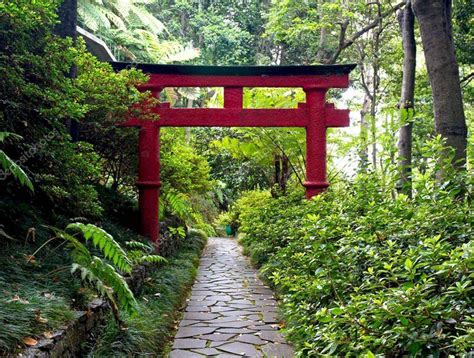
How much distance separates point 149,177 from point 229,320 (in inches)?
121

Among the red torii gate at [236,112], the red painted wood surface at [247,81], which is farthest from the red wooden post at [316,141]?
the red painted wood surface at [247,81]

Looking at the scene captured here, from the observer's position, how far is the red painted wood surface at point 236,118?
7211 mm

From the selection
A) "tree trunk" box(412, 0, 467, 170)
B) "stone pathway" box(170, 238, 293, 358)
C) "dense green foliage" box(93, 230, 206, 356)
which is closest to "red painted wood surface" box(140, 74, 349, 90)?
"tree trunk" box(412, 0, 467, 170)

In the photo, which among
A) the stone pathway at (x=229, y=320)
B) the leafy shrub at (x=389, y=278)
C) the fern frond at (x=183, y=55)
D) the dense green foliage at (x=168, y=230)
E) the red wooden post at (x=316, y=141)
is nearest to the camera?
the leafy shrub at (x=389, y=278)

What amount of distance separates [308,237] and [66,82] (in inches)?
111

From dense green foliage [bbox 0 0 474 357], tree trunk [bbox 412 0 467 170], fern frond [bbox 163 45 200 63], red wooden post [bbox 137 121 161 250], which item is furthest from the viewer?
fern frond [bbox 163 45 200 63]

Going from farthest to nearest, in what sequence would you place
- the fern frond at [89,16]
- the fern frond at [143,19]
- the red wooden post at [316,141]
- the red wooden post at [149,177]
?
1. the fern frond at [143,19]
2. the fern frond at [89,16]
3. the red wooden post at [316,141]
4. the red wooden post at [149,177]

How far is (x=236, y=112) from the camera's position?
7230 millimetres

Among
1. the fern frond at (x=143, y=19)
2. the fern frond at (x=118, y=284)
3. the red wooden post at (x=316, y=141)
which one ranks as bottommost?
the fern frond at (x=118, y=284)

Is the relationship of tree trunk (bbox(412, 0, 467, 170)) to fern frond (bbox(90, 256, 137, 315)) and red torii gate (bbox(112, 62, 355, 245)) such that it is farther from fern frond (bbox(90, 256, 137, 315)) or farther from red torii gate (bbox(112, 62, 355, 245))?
fern frond (bbox(90, 256, 137, 315))

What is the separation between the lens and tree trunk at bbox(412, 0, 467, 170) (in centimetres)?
450

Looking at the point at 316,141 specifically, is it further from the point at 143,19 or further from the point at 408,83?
the point at 143,19

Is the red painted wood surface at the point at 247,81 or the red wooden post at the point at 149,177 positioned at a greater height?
the red painted wood surface at the point at 247,81

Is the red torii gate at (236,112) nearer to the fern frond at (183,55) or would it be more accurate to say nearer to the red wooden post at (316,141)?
the red wooden post at (316,141)
